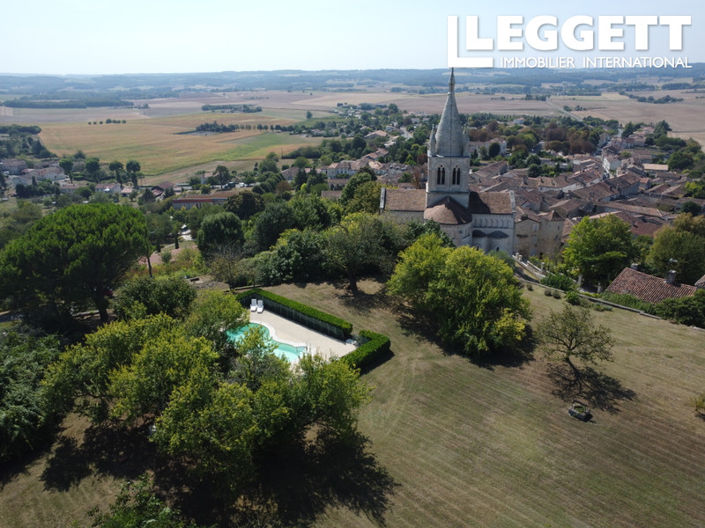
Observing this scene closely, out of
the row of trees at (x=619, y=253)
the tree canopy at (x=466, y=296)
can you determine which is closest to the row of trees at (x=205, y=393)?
the tree canopy at (x=466, y=296)

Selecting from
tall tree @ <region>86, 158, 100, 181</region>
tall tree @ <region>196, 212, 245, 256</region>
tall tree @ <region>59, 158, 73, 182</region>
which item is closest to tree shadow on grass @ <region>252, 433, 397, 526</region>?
tall tree @ <region>196, 212, 245, 256</region>

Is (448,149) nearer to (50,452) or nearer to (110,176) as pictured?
(50,452)

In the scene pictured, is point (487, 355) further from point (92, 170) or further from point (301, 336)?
point (92, 170)

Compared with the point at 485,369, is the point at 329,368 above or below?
above

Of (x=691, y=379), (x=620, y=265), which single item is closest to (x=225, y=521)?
(x=691, y=379)

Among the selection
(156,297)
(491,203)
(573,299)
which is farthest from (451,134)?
(156,297)

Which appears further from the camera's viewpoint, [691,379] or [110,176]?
[110,176]

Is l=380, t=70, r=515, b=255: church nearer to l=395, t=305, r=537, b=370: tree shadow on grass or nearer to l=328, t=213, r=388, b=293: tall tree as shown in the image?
l=328, t=213, r=388, b=293: tall tree
